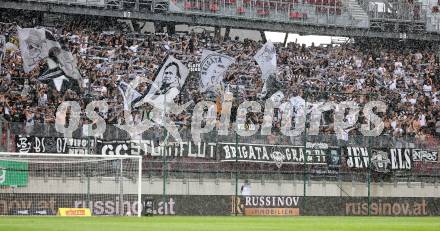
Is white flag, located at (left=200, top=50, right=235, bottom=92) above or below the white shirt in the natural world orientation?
above

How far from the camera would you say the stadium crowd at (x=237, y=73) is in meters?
44.1

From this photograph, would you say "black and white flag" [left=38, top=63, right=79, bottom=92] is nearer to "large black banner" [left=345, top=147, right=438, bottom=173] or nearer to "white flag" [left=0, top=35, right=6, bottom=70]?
"white flag" [left=0, top=35, right=6, bottom=70]

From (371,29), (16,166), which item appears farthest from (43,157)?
(371,29)

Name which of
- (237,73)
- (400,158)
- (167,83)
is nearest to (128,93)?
(167,83)

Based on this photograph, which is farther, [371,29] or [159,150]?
[371,29]

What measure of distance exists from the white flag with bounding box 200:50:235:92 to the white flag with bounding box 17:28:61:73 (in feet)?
25.2

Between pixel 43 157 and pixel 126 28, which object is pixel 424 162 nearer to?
pixel 43 157

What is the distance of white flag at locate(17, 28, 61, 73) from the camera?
150 ft

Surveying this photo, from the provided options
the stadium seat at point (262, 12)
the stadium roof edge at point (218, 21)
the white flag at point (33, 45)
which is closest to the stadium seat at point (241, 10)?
the stadium roof edge at point (218, 21)

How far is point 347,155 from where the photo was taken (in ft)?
128

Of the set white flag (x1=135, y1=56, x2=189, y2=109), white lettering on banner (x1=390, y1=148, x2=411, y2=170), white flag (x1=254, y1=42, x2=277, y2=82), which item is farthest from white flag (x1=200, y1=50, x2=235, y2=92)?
white lettering on banner (x1=390, y1=148, x2=411, y2=170)

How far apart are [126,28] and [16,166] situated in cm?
2132

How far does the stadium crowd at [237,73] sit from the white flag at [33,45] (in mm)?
326

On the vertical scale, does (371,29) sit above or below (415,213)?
above
